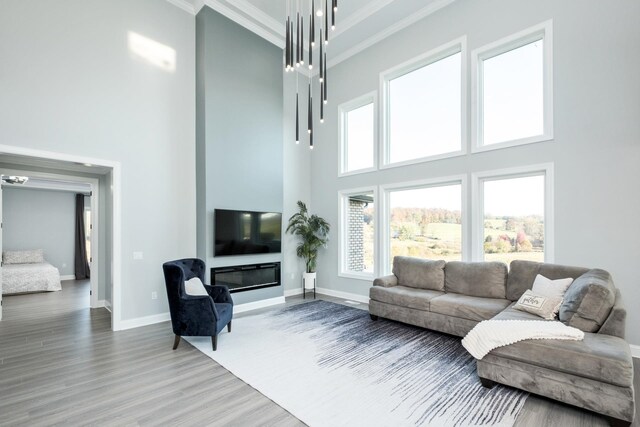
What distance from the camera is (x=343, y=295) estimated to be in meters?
6.08

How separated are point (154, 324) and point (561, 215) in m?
5.87

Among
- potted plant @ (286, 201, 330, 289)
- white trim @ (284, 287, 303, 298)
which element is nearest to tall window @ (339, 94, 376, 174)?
potted plant @ (286, 201, 330, 289)

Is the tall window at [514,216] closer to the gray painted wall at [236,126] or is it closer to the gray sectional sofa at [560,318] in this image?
the gray sectional sofa at [560,318]

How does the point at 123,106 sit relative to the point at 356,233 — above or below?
above

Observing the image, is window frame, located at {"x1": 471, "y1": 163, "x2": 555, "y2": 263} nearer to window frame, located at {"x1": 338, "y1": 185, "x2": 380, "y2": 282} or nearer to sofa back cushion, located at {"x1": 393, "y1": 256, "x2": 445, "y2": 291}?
sofa back cushion, located at {"x1": 393, "y1": 256, "x2": 445, "y2": 291}

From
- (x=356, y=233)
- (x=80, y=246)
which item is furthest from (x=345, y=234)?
(x=80, y=246)

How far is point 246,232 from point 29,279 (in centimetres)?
565

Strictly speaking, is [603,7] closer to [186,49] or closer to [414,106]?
[414,106]

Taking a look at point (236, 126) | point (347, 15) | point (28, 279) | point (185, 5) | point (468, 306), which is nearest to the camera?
point (468, 306)

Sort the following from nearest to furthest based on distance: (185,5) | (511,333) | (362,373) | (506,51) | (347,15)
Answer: (511,333)
(362,373)
(506,51)
(185,5)
(347,15)

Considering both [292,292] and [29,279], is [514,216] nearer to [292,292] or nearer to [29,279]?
[292,292]

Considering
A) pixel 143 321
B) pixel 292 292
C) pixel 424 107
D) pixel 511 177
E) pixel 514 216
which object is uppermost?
pixel 424 107

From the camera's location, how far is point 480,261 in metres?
4.34

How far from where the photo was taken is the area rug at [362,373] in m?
2.26
